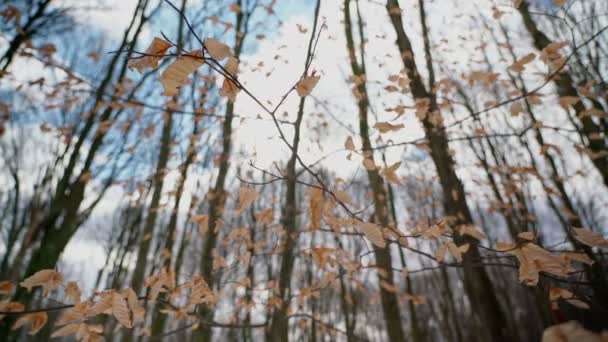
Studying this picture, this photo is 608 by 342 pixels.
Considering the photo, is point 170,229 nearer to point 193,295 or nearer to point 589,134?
point 193,295

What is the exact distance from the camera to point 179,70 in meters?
0.84

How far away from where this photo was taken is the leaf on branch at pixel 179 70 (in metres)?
0.83

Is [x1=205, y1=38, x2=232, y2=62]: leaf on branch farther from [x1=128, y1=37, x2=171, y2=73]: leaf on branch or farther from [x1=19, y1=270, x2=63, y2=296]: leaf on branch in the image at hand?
[x1=19, y1=270, x2=63, y2=296]: leaf on branch

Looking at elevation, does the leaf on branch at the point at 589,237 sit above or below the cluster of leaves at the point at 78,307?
above

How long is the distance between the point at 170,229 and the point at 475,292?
3706mm

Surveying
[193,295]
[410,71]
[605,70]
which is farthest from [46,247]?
[605,70]

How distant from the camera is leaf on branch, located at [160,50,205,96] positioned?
832 mm

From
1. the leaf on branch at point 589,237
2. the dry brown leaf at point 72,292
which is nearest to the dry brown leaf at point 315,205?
the leaf on branch at point 589,237

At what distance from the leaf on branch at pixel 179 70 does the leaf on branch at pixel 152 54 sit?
5 centimetres

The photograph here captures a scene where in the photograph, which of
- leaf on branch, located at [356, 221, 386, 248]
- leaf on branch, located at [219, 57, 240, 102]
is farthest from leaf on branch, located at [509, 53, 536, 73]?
leaf on branch, located at [219, 57, 240, 102]

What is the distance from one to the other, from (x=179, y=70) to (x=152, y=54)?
74 mm

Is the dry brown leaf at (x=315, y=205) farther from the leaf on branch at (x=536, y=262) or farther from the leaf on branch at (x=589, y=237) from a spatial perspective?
the leaf on branch at (x=589, y=237)

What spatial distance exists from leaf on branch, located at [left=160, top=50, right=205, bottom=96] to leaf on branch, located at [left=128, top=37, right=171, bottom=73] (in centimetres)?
5

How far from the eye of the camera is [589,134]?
316 centimetres
